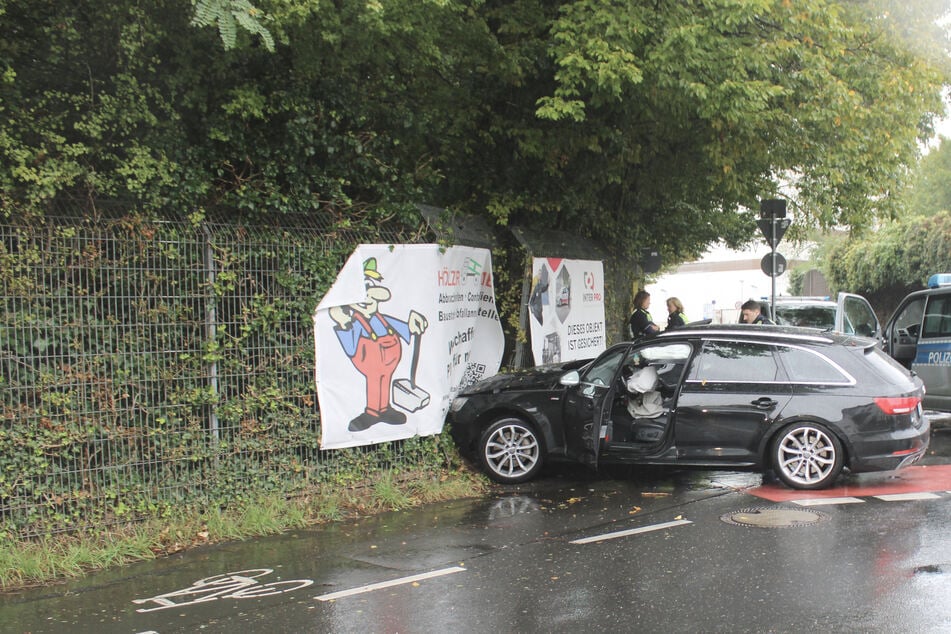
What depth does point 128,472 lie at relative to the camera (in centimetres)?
745

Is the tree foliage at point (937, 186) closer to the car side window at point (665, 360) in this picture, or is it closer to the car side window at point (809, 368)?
the car side window at point (665, 360)

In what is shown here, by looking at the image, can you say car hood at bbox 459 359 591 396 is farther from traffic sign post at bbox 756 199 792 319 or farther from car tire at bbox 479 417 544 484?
traffic sign post at bbox 756 199 792 319

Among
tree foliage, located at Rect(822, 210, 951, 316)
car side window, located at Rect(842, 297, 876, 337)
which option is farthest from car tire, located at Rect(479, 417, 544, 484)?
tree foliage, located at Rect(822, 210, 951, 316)

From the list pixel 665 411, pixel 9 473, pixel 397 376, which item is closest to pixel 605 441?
pixel 665 411

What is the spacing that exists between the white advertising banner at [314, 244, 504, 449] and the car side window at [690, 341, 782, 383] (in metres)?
2.82

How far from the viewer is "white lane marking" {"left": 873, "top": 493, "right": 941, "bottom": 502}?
794cm

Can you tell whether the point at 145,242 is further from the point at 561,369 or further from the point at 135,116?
the point at 561,369

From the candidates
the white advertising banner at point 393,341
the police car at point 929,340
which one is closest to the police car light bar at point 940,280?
the police car at point 929,340

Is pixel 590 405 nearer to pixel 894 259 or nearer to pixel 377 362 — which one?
pixel 377 362

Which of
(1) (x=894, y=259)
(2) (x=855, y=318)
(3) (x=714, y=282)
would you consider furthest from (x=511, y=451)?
(3) (x=714, y=282)

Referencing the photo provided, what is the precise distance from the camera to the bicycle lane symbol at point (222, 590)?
5867 millimetres

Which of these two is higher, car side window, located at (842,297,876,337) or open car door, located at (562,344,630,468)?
car side window, located at (842,297,876,337)

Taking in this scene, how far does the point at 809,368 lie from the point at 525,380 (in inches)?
116

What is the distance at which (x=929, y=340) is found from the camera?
503 inches
